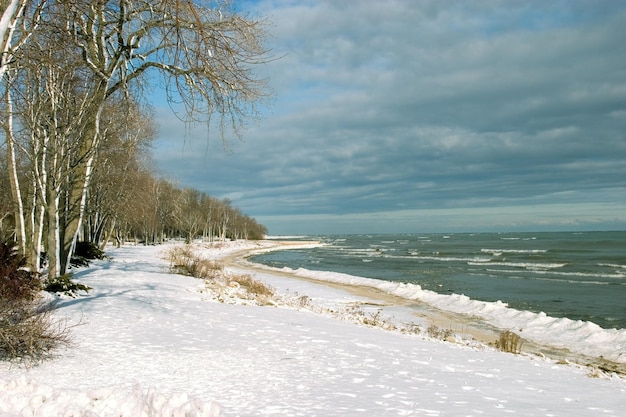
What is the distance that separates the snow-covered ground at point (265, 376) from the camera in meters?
4.72

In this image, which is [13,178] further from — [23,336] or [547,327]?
[547,327]

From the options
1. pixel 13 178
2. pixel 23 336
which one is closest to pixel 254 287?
pixel 13 178

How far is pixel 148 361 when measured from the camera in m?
6.75

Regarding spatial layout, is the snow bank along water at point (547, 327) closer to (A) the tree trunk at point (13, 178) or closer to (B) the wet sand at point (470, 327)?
(B) the wet sand at point (470, 327)

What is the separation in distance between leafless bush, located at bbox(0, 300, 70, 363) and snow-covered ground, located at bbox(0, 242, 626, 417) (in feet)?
0.80

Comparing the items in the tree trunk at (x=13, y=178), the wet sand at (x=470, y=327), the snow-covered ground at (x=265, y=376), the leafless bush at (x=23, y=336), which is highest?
the tree trunk at (x=13, y=178)

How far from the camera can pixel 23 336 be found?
20.6 ft

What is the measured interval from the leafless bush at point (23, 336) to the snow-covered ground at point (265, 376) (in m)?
0.24

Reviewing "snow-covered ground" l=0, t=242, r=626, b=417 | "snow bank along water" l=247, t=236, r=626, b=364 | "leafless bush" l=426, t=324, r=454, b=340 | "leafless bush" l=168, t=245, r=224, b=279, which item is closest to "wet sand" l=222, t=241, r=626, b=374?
"snow bank along water" l=247, t=236, r=626, b=364

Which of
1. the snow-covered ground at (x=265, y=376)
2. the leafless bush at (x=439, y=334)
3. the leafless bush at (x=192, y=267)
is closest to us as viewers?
the snow-covered ground at (x=265, y=376)

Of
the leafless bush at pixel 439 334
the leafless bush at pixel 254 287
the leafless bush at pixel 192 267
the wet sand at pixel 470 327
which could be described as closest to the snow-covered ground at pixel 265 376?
the leafless bush at pixel 439 334

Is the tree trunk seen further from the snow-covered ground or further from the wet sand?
the wet sand

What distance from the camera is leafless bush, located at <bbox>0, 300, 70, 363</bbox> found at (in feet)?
20.4

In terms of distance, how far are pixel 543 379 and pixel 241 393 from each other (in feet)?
15.4
